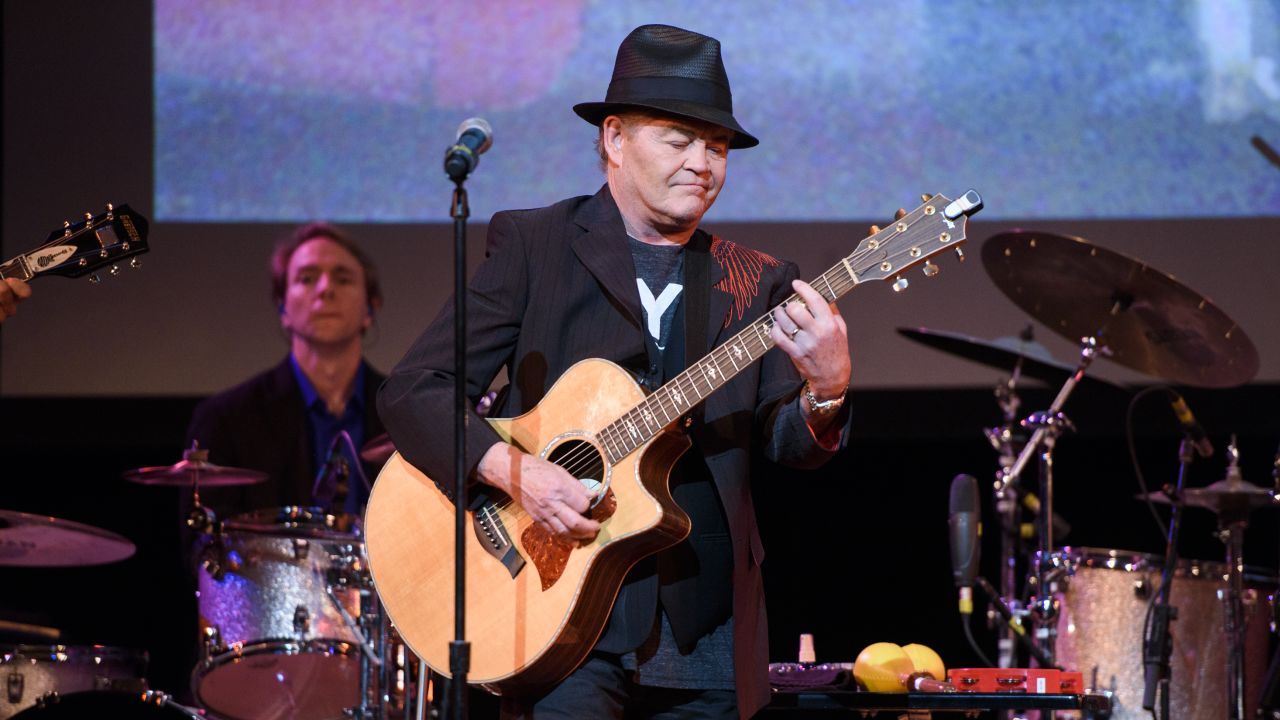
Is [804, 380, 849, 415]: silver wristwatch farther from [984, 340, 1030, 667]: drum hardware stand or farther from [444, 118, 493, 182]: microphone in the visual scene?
[984, 340, 1030, 667]: drum hardware stand

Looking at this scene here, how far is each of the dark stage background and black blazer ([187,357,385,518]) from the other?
0.12 m

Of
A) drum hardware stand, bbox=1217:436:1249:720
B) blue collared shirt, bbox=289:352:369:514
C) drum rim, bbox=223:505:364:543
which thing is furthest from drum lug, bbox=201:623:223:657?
drum hardware stand, bbox=1217:436:1249:720

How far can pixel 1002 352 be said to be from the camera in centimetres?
565

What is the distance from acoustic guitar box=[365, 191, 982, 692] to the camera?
3082 millimetres

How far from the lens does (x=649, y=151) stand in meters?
3.39

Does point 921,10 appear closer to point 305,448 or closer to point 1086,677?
point 1086,677

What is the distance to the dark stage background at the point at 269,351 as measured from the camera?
21.6 ft

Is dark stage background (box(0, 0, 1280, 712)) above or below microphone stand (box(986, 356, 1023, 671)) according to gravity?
above

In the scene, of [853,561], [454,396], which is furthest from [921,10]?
[454,396]

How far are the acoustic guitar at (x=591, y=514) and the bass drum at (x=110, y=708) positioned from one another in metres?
1.83

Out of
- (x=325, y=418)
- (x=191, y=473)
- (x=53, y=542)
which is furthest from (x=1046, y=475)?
(x=53, y=542)

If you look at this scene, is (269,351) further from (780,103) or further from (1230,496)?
(1230,496)

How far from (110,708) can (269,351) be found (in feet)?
Answer: 7.90

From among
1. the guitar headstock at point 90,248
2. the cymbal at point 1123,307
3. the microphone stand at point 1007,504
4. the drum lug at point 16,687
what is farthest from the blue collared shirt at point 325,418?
the cymbal at point 1123,307
